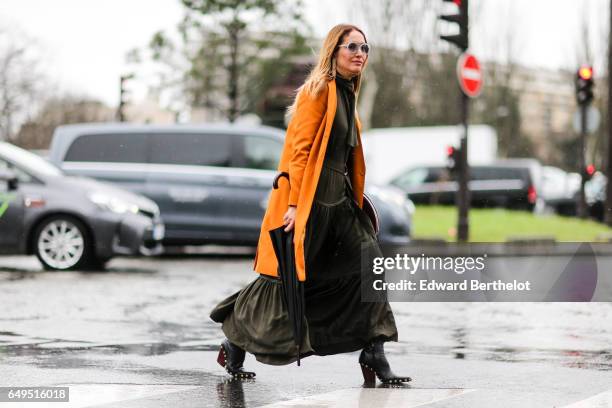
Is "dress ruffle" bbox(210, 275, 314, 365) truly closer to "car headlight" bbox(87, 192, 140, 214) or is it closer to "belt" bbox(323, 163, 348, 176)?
"belt" bbox(323, 163, 348, 176)

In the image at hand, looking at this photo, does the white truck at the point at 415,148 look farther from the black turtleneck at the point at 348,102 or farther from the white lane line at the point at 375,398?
the white lane line at the point at 375,398

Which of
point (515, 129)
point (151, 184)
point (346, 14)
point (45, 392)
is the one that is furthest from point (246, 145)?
point (515, 129)

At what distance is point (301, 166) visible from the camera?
5801 millimetres

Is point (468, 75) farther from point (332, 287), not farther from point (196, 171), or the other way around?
point (332, 287)

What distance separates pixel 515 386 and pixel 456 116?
5414 cm

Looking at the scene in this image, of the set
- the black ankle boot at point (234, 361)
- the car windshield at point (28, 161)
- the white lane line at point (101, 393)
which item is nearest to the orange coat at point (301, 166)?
the black ankle boot at point (234, 361)

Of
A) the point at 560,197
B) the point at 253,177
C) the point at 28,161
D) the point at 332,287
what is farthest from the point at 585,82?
the point at 332,287

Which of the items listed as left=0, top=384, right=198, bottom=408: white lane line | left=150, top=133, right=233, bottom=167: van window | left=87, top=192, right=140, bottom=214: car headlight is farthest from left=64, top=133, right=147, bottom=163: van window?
left=0, top=384, right=198, bottom=408: white lane line

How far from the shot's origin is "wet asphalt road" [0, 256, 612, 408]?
5.57 meters

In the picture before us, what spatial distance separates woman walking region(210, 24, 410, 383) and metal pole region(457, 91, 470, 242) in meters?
12.6

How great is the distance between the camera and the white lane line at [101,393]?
5.28 metres

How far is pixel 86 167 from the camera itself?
1638 centimetres

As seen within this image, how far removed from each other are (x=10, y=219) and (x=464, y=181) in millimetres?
7672

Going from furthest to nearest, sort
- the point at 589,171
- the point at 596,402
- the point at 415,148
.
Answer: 1. the point at 415,148
2. the point at 589,171
3. the point at 596,402
